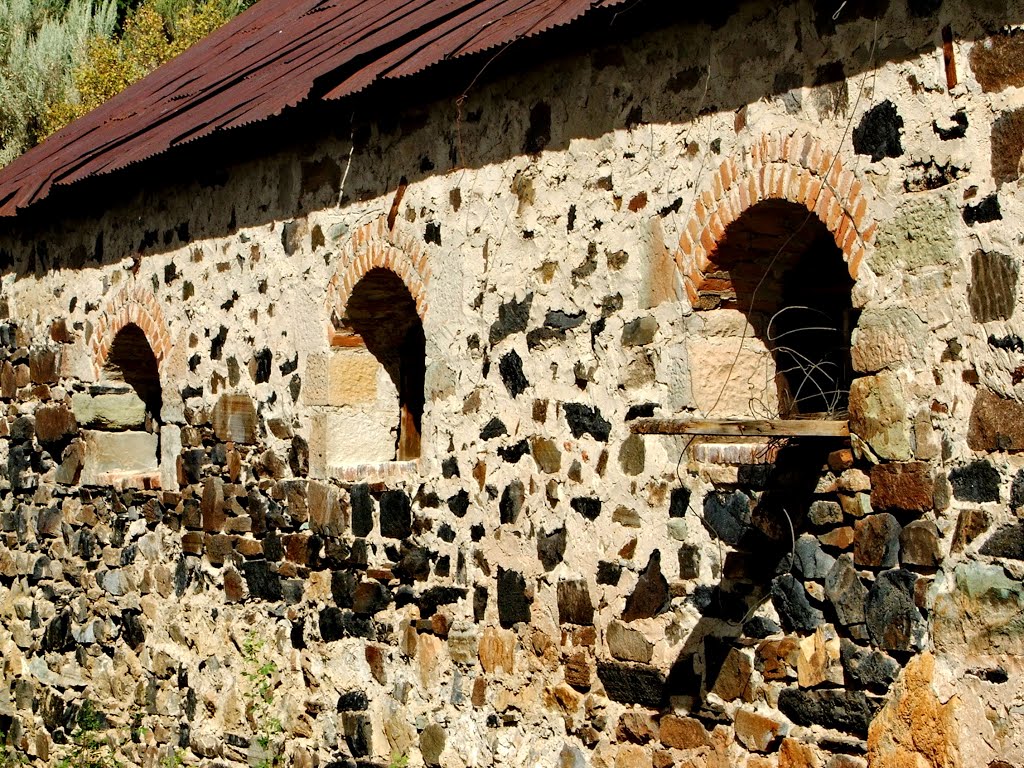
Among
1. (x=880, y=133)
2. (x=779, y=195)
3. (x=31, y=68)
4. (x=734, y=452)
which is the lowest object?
(x=734, y=452)

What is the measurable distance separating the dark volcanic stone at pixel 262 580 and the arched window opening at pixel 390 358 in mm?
733

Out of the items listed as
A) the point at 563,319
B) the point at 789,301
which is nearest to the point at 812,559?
the point at 789,301

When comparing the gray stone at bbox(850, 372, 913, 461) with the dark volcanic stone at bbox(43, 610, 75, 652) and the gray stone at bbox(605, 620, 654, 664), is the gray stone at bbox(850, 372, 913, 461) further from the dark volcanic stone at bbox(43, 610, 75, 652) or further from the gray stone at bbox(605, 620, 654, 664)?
the dark volcanic stone at bbox(43, 610, 75, 652)

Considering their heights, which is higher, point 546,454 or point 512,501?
point 546,454

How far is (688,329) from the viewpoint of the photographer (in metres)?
4.79

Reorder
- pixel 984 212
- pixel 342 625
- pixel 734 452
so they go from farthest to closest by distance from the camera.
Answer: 1. pixel 342 625
2. pixel 734 452
3. pixel 984 212

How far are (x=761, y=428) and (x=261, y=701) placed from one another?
139 inches

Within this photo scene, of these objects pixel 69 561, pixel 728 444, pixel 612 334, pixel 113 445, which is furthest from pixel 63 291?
pixel 728 444

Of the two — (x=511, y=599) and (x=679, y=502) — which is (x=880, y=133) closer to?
(x=679, y=502)

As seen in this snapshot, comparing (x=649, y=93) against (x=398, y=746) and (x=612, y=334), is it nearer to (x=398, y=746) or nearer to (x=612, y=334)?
(x=612, y=334)

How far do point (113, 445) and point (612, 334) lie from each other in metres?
4.23

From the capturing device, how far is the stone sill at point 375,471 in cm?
596

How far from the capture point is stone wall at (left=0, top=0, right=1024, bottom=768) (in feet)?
13.1

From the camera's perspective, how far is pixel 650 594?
15.9ft
